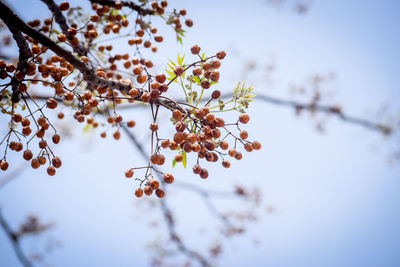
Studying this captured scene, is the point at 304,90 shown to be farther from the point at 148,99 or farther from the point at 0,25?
the point at 0,25

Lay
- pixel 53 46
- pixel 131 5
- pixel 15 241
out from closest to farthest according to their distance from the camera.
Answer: pixel 53 46
pixel 131 5
pixel 15 241

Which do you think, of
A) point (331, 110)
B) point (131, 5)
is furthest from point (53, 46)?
point (331, 110)

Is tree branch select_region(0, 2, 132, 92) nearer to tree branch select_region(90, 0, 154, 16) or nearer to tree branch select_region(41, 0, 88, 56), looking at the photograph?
tree branch select_region(41, 0, 88, 56)

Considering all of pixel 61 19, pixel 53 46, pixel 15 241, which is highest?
pixel 61 19

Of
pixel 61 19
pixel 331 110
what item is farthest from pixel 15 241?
pixel 331 110

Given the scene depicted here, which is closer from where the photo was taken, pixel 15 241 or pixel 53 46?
pixel 53 46

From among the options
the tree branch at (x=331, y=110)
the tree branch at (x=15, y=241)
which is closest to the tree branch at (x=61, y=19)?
the tree branch at (x=331, y=110)

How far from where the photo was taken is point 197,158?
77.8 inches

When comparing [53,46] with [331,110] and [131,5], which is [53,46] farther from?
[331,110]

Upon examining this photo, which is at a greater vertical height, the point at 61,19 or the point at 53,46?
the point at 61,19

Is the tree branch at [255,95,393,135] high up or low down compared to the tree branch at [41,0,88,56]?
up

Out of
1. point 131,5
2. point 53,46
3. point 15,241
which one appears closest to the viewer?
point 53,46

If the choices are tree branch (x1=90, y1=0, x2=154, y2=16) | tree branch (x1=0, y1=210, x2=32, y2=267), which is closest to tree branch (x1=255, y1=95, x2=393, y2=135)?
tree branch (x1=90, y1=0, x2=154, y2=16)

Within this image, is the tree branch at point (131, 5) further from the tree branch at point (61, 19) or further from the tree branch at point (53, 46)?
the tree branch at point (53, 46)
